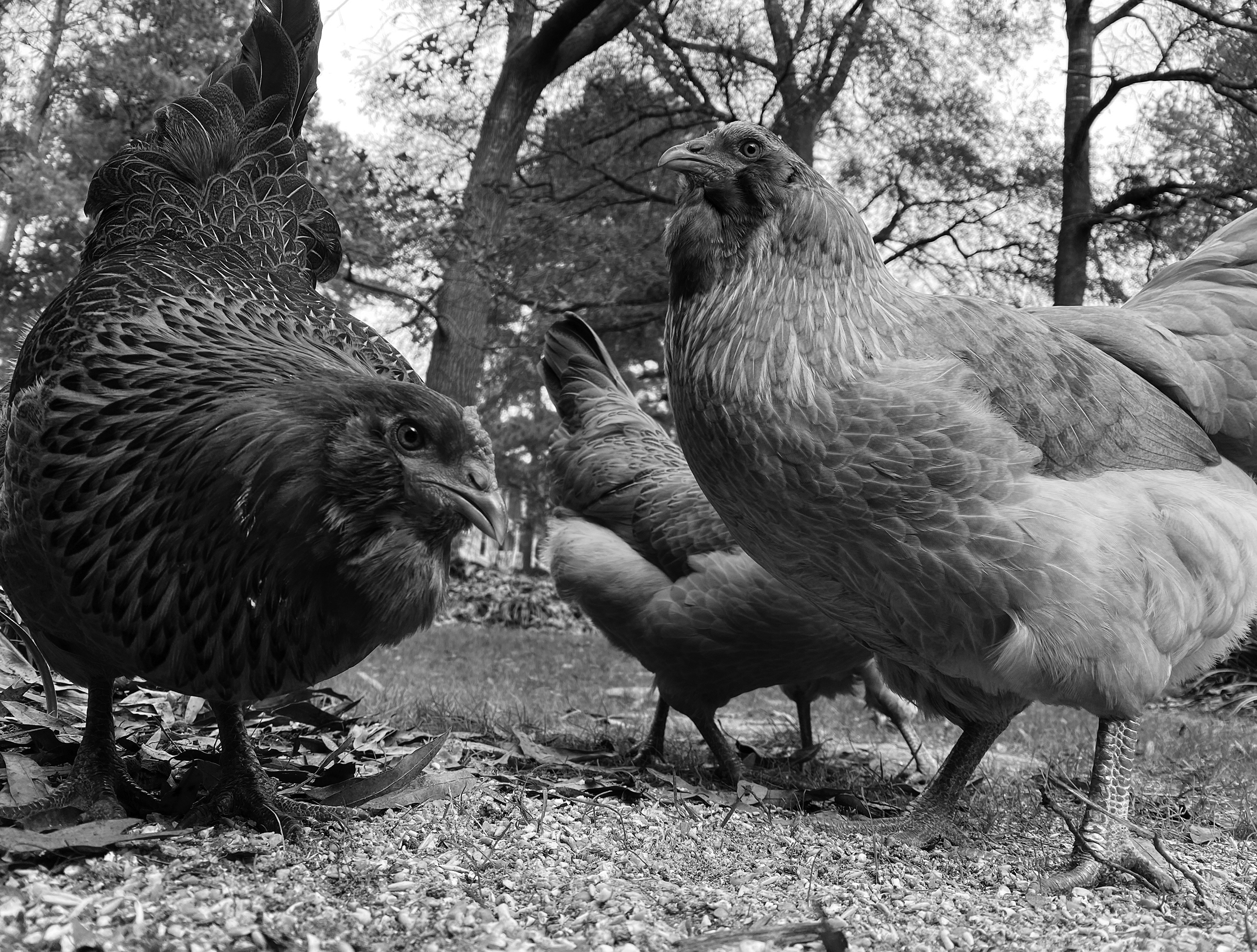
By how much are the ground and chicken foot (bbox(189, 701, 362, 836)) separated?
2.4 inches

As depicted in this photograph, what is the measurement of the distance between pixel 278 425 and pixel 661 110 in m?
11.4

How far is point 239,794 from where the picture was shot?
7.98 feet

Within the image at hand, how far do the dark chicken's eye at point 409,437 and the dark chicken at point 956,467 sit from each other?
973 millimetres

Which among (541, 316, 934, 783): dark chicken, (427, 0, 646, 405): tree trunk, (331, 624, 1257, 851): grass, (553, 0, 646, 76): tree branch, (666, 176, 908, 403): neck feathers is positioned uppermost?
(553, 0, 646, 76): tree branch

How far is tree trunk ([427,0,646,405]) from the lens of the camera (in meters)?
8.45

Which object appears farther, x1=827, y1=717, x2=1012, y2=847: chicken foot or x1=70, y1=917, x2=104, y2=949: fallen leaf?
x1=827, y1=717, x2=1012, y2=847: chicken foot

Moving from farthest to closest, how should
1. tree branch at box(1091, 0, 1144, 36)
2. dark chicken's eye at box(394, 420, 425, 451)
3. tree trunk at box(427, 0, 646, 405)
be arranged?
tree branch at box(1091, 0, 1144, 36)
tree trunk at box(427, 0, 646, 405)
dark chicken's eye at box(394, 420, 425, 451)

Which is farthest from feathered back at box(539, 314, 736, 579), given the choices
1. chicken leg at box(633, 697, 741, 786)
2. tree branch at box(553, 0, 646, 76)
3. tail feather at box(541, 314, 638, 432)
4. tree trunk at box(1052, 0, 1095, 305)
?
tree trunk at box(1052, 0, 1095, 305)

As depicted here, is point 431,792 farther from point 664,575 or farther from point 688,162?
point 688,162

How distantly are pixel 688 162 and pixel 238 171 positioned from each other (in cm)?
167

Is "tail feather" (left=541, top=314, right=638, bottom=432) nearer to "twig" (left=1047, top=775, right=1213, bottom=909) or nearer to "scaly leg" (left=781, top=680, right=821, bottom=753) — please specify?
→ "scaly leg" (left=781, top=680, right=821, bottom=753)

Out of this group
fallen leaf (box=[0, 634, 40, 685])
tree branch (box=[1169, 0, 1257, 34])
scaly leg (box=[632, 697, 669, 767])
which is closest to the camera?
fallen leaf (box=[0, 634, 40, 685])

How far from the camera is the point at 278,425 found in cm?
218

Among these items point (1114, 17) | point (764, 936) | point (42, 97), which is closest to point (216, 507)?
point (764, 936)
